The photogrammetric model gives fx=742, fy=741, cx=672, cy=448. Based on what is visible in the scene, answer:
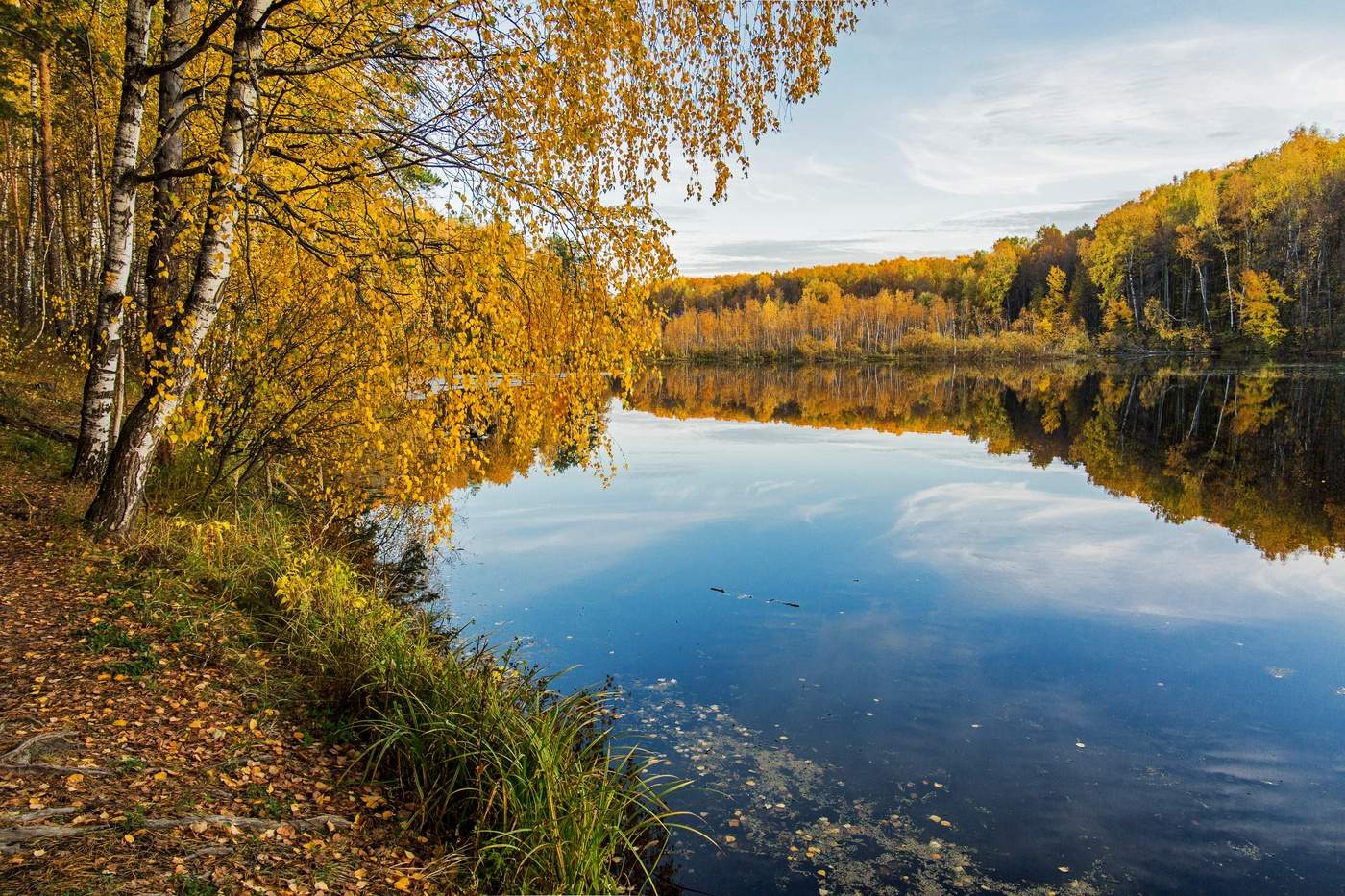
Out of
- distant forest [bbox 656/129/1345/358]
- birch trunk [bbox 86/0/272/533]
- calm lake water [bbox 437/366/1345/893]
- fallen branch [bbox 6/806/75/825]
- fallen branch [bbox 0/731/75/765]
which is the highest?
distant forest [bbox 656/129/1345/358]

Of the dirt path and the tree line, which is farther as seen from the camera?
the tree line

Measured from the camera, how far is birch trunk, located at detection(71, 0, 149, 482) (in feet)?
19.6

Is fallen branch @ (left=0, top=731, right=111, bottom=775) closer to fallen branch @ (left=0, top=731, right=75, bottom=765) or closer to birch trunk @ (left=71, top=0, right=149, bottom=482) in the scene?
fallen branch @ (left=0, top=731, right=75, bottom=765)

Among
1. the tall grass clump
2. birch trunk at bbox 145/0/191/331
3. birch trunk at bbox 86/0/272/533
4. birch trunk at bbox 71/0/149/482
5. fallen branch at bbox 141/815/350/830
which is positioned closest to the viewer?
fallen branch at bbox 141/815/350/830

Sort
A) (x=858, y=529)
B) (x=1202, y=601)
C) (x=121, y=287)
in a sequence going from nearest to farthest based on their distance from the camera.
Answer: (x=121, y=287), (x=1202, y=601), (x=858, y=529)

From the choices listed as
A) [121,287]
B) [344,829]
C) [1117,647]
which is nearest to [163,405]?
[121,287]

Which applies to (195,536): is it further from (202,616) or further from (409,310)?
(409,310)

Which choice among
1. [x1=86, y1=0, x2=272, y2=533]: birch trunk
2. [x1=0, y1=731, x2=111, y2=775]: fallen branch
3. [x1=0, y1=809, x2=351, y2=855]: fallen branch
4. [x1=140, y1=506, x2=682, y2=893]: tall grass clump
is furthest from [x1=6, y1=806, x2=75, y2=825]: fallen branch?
[x1=86, y1=0, x2=272, y2=533]: birch trunk

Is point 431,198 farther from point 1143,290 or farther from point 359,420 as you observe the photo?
point 1143,290

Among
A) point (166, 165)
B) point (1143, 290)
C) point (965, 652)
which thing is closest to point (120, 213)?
point (166, 165)

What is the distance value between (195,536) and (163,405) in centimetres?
129

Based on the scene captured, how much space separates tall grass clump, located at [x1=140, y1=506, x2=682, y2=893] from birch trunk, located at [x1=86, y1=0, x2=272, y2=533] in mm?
489

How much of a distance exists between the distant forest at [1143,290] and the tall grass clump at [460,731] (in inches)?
1656

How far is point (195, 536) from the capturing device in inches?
263
